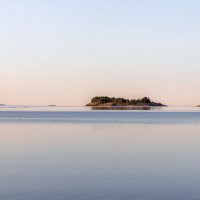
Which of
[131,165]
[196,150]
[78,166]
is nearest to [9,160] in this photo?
[78,166]

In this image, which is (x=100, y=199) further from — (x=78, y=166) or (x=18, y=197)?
(x=78, y=166)

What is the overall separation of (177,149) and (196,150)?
120 centimetres

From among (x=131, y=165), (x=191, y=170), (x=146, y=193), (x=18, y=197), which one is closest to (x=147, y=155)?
(x=131, y=165)

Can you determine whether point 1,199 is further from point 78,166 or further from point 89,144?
point 89,144

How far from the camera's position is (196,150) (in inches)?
980

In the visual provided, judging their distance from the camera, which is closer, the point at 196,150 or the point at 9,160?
the point at 9,160

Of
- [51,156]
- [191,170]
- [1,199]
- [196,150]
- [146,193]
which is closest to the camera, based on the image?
[1,199]

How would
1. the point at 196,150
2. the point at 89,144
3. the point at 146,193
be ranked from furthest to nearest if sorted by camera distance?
the point at 89,144 < the point at 196,150 < the point at 146,193

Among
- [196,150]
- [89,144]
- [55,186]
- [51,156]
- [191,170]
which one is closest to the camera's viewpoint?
[55,186]

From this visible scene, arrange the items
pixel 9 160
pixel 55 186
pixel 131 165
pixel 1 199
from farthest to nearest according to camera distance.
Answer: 1. pixel 9 160
2. pixel 131 165
3. pixel 55 186
4. pixel 1 199

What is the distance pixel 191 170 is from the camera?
17.6m

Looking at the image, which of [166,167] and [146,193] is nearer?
[146,193]

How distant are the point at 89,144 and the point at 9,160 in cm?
903

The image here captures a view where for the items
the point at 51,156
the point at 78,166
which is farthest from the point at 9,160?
the point at 78,166
